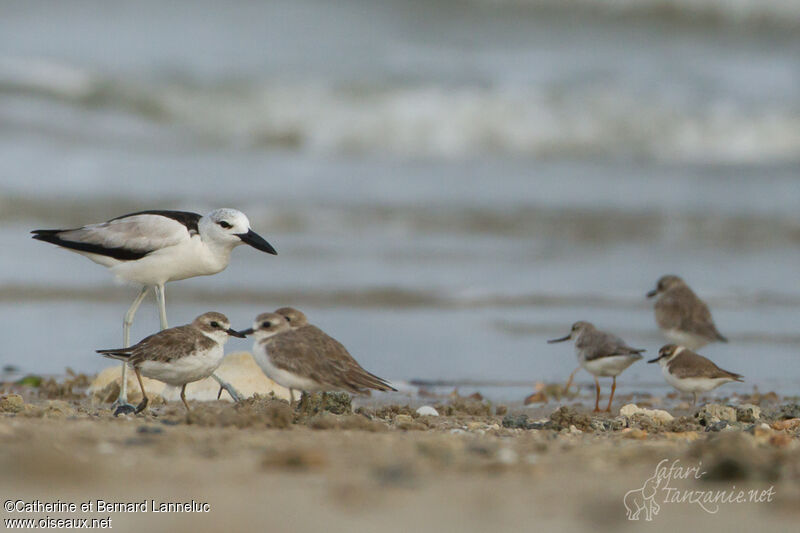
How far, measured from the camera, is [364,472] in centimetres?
414

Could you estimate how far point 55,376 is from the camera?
844 cm

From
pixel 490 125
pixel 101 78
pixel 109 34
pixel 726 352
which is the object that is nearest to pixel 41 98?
pixel 101 78

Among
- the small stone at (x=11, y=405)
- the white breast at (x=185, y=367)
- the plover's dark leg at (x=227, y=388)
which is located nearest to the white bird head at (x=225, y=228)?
the plover's dark leg at (x=227, y=388)

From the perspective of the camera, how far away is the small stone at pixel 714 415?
22.2ft

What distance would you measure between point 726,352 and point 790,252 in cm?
558

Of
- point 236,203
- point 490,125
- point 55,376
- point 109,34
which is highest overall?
point 109,34

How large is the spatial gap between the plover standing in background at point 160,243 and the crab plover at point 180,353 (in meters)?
0.92

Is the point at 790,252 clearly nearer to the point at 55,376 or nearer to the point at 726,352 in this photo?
the point at 726,352

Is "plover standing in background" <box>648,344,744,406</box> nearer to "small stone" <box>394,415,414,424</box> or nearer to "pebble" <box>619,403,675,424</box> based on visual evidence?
"pebble" <box>619,403,675,424</box>

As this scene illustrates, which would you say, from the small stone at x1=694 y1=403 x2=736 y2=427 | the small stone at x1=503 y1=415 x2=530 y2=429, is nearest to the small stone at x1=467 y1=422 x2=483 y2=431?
the small stone at x1=503 y1=415 x2=530 y2=429

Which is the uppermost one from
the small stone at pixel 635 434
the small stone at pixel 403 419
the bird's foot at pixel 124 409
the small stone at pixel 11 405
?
the small stone at pixel 11 405

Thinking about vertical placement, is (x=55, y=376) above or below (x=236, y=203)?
below

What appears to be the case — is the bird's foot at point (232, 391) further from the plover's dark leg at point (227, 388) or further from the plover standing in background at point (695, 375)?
the plover standing in background at point (695, 375)

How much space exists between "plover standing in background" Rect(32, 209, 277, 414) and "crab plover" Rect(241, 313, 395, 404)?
1210 mm
